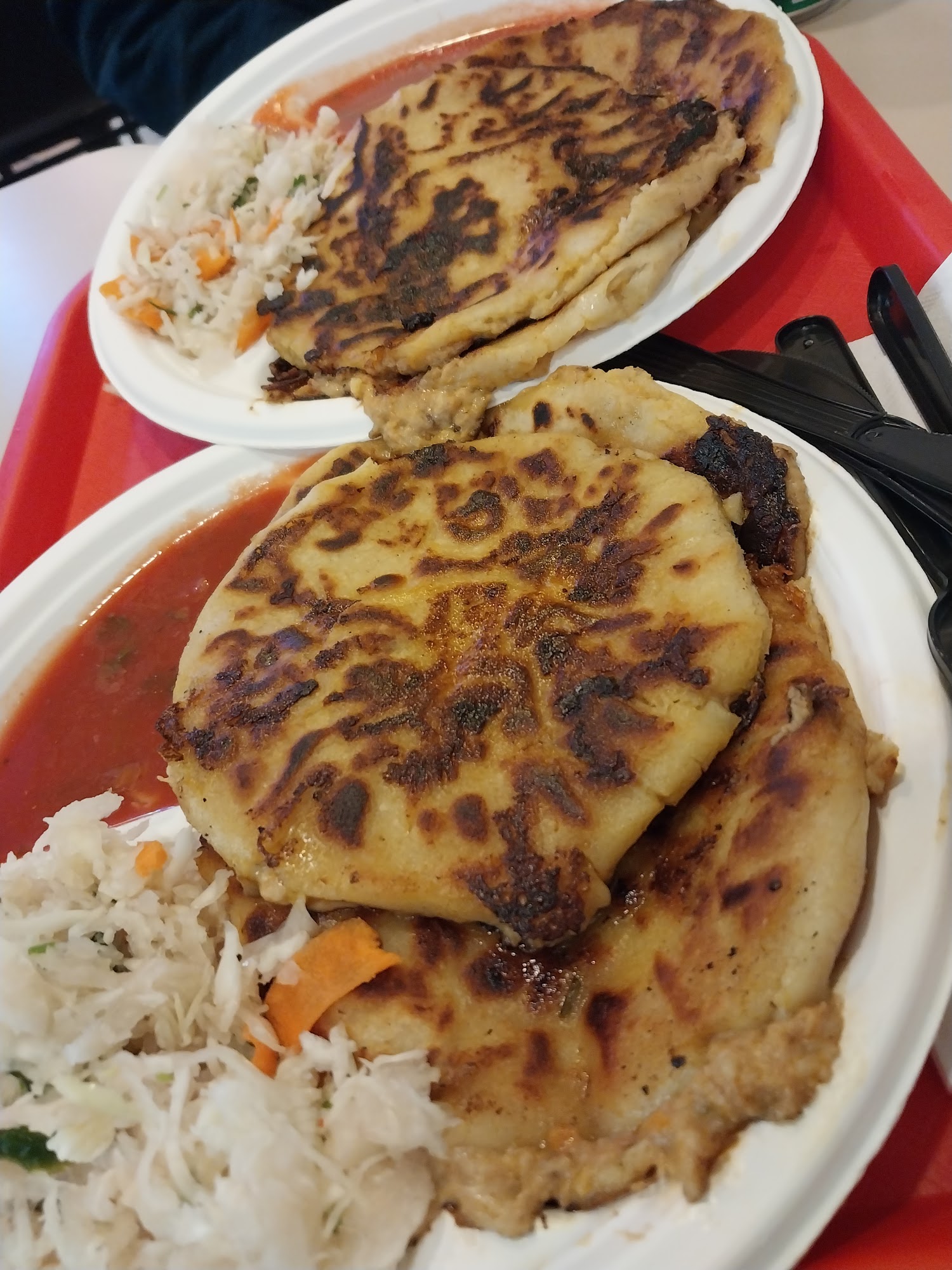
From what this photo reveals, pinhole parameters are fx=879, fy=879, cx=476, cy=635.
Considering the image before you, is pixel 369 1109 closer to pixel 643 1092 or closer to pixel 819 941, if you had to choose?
pixel 643 1092

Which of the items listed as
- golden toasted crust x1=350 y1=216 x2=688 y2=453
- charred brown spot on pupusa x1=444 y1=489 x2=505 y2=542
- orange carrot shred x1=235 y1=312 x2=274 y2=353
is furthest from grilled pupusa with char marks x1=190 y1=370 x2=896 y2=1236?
orange carrot shred x1=235 y1=312 x2=274 y2=353

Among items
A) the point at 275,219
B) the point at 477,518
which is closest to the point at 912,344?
the point at 477,518

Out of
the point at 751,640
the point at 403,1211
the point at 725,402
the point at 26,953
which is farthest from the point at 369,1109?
the point at 725,402

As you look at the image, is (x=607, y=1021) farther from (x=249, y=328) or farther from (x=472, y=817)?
(x=249, y=328)

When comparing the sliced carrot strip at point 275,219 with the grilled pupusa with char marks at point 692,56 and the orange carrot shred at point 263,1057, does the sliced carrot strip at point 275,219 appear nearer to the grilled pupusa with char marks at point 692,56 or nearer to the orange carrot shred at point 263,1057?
the grilled pupusa with char marks at point 692,56

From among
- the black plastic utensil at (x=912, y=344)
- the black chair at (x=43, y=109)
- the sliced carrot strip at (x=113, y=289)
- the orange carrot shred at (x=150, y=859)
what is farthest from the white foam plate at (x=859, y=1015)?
the black chair at (x=43, y=109)

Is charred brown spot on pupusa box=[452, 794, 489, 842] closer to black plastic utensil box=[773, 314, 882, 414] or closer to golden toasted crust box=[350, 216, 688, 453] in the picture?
golden toasted crust box=[350, 216, 688, 453]

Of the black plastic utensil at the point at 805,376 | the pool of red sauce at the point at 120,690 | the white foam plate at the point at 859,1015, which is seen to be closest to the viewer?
the white foam plate at the point at 859,1015
